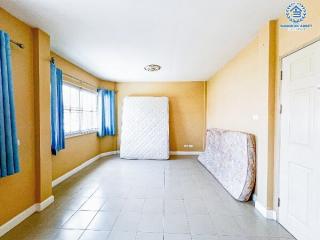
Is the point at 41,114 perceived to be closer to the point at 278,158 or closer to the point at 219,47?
the point at 219,47

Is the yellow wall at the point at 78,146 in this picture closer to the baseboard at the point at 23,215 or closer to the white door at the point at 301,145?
the baseboard at the point at 23,215

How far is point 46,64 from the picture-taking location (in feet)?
9.73

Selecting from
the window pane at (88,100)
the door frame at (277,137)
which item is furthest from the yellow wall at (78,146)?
the door frame at (277,137)

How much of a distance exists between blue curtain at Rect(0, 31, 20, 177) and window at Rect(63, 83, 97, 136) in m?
2.17

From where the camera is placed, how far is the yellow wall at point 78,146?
13.0 feet

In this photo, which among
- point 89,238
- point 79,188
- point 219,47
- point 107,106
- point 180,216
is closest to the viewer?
point 89,238

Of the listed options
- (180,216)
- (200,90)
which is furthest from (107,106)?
(180,216)

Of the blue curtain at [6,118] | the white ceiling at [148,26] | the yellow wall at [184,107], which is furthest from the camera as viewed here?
the yellow wall at [184,107]

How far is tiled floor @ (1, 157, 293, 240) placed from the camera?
87.3 inches

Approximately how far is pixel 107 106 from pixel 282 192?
526cm

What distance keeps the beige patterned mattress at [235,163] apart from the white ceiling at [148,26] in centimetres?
161

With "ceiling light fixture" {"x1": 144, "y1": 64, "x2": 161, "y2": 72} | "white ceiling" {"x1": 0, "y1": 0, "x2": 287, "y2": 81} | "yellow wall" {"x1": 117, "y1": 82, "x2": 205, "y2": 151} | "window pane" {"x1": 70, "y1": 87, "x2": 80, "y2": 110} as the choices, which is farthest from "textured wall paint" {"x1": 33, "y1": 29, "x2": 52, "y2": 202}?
"yellow wall" {"x1": 117, "y1": 82, "x2": 205, "y2": 151}

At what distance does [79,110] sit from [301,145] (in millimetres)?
4667

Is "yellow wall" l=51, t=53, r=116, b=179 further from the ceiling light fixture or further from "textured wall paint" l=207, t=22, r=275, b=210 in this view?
"textured wall paint" l=207, t=22, r=275, b=210
